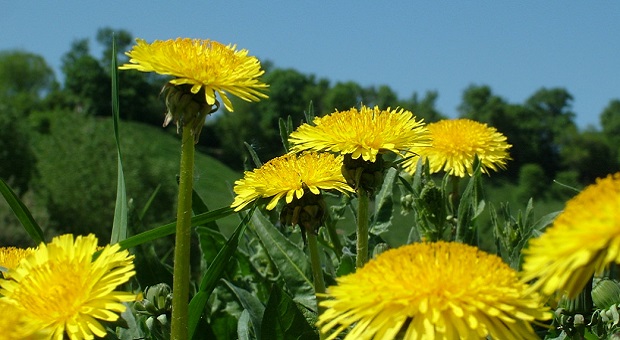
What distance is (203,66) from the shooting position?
964 millimetres

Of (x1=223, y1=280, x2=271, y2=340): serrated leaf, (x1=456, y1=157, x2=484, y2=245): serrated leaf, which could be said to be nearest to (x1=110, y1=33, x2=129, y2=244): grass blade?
(x1=223, y1=280, x2=271, y2=340): serrated leaf

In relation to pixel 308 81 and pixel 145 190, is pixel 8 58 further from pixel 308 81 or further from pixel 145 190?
pixel 145 190

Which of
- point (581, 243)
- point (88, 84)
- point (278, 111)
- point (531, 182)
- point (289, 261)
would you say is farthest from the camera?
point (88, 84)

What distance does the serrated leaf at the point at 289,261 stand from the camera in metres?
1.32

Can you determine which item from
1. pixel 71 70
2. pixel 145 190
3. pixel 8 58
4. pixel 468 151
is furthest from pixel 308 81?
pixel 468 151

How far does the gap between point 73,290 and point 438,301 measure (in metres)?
0.38

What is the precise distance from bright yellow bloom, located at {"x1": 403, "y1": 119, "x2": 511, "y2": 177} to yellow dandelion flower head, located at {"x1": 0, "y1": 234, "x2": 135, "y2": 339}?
2.91 feet

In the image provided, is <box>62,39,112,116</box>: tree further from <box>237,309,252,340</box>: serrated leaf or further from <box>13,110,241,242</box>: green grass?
<box>237,309,252,340</box>: serrated leaf

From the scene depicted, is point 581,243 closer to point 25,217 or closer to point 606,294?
point 606,294

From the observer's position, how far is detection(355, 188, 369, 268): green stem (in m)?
1.10

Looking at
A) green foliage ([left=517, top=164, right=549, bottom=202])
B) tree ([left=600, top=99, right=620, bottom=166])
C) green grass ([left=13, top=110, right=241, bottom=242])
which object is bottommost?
green grass ([left=13, top=110, right=241, bottom=242])

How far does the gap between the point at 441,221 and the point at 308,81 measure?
178 feet

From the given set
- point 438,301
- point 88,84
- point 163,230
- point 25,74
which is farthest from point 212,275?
point 25,74

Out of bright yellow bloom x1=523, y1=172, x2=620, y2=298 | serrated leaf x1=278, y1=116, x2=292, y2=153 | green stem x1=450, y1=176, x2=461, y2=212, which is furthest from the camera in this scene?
green stem x1=450, y1=176, x2=461, y2=212
